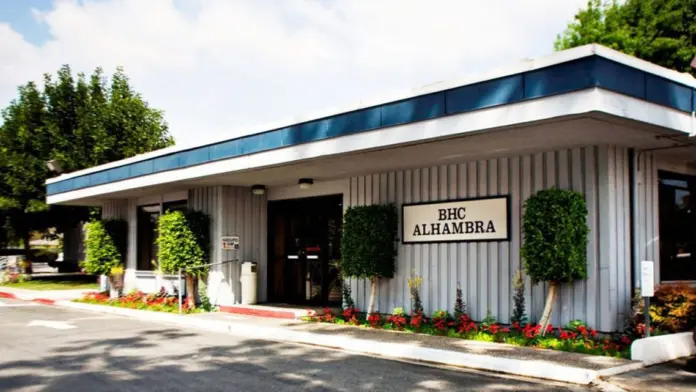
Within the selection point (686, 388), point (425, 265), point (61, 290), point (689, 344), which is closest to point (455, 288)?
point (425, 265)

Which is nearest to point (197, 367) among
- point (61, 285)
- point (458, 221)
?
point (458, 221)

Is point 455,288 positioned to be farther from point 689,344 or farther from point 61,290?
point 61,290

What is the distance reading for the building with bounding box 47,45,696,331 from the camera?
852cm

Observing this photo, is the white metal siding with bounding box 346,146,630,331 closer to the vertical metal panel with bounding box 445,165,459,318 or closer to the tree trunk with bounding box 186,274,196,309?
the vertical metal panel with bounding box 445,165,459,318

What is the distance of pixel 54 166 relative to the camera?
81.0 ft

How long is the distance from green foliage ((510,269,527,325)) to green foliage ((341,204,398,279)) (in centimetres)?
280

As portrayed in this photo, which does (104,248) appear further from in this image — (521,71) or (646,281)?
(646,281)

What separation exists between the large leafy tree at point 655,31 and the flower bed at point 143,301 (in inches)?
765

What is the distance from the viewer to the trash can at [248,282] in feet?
53.2

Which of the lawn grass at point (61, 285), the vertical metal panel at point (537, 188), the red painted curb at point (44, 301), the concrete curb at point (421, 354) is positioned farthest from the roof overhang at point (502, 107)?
the lawn grass at point (61, 285)

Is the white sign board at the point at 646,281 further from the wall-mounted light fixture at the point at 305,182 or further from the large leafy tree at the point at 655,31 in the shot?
the large leafy tree at the point at 655,31

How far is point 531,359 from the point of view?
28.2ft

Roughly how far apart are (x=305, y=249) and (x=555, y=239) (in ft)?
26.3

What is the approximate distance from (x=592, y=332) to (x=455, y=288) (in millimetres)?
2817
